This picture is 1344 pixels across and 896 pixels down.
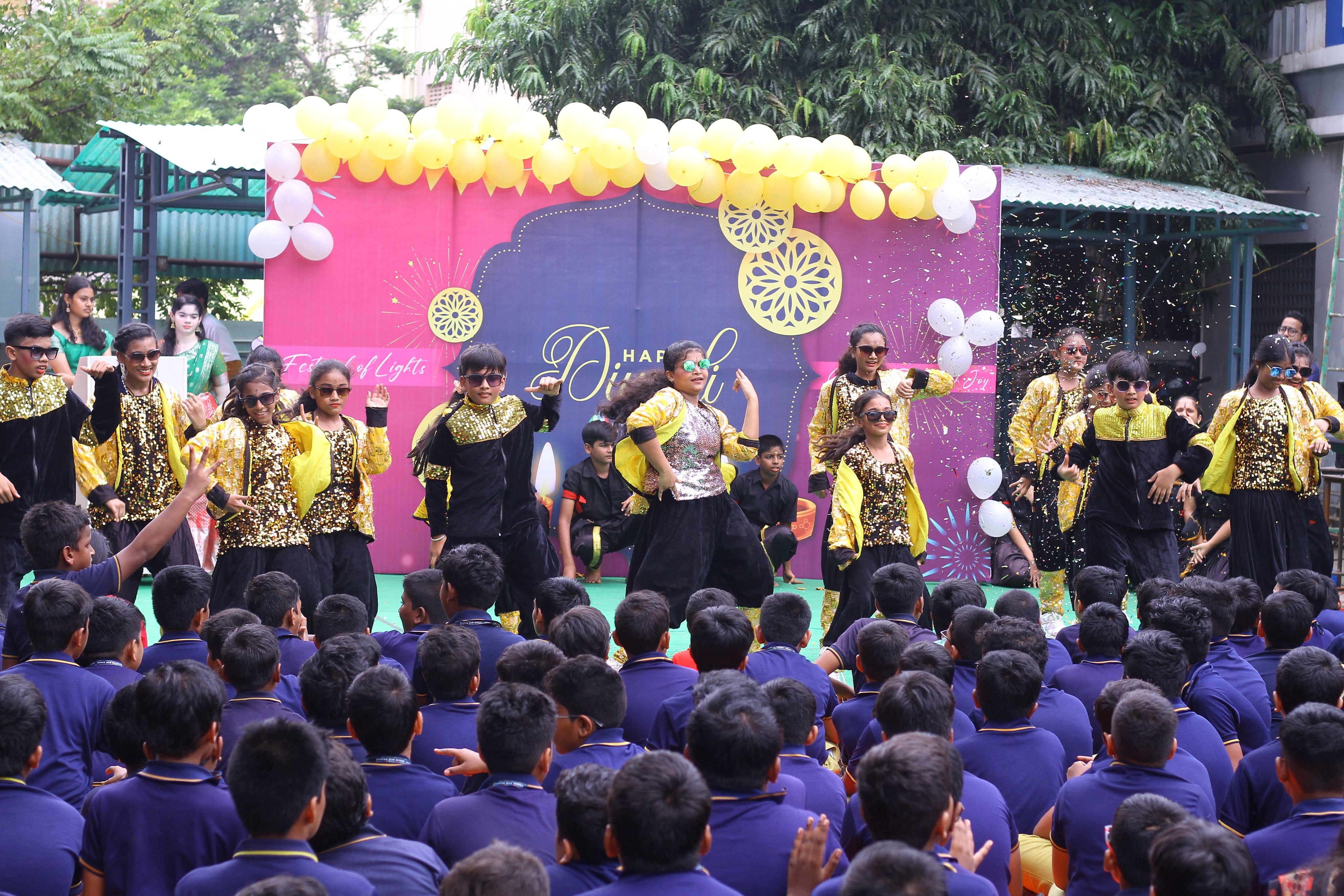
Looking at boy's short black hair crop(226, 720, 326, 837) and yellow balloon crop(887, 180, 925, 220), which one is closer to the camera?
boy's short black hair crop(226, 720, 326, 837)

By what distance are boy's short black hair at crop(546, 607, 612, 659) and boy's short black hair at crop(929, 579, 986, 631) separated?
58.8 inches

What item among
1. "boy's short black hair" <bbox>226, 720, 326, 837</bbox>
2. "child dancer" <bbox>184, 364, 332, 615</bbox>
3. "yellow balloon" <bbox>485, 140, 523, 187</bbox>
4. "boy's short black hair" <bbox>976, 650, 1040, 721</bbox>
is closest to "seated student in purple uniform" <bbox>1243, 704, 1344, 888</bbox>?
"boy's short black hair" <bbox>976, 650, 1040, 721</bbox>

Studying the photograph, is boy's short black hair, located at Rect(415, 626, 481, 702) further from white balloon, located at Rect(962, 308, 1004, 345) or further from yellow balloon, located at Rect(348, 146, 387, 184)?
white balloon, located at Rect(962, 308, 1004, 345)

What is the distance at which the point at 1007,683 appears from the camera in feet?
11.7

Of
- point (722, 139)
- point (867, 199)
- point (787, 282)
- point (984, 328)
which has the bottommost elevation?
point (984, 328)

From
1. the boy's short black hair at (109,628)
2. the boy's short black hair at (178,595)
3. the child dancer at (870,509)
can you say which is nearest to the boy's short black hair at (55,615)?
the boy's short black hair at (109,628)

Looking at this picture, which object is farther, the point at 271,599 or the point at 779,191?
the point at 779,191

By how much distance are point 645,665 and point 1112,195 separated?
7.94 metres

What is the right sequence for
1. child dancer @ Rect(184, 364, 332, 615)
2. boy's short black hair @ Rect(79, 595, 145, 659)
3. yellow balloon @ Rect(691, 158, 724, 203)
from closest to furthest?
boy's short black hair @ Rect(79, 595, 145, 659), child dancer @ Rect(184, 364, 332, 615), yellow balloon @ Rect(691, 158, 724, 203)

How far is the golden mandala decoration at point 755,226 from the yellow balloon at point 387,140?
84.6 inches

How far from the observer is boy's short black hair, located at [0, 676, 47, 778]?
2941mm

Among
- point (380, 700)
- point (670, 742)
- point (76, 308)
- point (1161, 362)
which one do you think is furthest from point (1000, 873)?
point (1161, 362)

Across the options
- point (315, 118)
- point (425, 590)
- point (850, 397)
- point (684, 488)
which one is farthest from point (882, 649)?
point (315, 118)

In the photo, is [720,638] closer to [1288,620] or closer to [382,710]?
[382,710]
